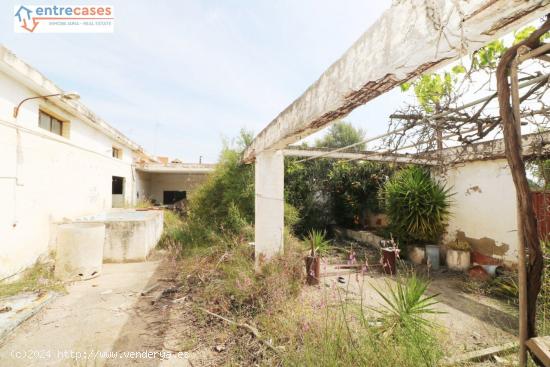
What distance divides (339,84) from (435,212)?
5.98 metres

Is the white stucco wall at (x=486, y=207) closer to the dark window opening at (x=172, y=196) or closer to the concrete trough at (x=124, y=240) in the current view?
the concrete trough at (x=124, y=240)

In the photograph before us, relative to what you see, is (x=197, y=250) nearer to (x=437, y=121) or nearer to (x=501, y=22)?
(x=437, y=121)

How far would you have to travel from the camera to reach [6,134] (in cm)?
457

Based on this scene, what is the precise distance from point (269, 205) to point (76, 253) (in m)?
4.20

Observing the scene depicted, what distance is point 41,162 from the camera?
18.1 ft

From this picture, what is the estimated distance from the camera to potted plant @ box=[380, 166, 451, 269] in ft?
21.6

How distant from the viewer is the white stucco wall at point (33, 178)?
15.0ft

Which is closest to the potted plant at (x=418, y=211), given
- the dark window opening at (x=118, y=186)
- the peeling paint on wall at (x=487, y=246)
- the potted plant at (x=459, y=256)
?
the potted plant at (x=459, y=256)

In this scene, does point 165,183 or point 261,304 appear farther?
point 165,183

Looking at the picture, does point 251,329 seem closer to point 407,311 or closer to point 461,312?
point 407,311

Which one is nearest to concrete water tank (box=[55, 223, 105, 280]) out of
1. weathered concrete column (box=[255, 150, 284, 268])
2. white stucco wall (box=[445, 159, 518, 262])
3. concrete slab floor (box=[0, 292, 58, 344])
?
concrete slab floor (box=[0, 292, 58, 344])

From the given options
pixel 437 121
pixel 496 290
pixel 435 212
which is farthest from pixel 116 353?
pixel 435 212

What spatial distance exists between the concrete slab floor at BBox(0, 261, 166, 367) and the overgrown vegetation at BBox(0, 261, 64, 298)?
34 cm

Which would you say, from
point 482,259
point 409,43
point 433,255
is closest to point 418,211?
point 433,255
